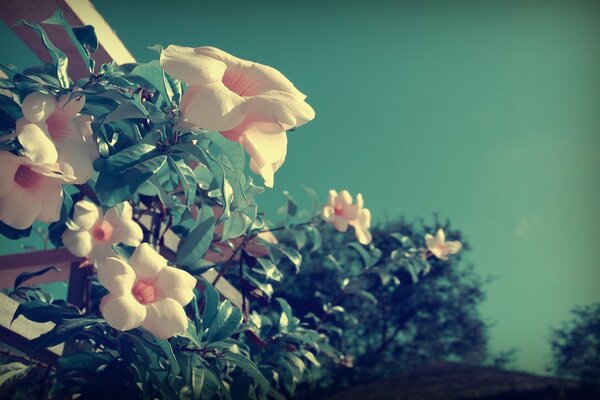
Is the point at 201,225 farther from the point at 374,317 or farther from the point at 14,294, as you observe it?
the point at 374,317

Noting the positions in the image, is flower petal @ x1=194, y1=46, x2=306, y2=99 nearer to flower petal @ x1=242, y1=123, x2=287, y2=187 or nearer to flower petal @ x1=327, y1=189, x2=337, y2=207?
flower petal @ x1=242, y1=123, x2=287, y2=187

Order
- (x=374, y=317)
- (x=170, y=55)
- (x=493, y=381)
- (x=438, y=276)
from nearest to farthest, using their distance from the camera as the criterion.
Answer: (x=170, y=55), (x=493, y=381), (x=374, y=317), (x=438, y=276)

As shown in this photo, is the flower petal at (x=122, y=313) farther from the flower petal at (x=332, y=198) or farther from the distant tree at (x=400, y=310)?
the distant tree at (x=400, y=310)

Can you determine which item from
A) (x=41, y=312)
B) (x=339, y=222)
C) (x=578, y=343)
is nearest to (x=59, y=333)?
(x=41, y=312)

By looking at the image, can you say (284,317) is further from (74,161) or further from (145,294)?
(74,161)

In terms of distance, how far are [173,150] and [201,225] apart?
0.23 meters

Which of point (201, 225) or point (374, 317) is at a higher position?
point (374, 317)

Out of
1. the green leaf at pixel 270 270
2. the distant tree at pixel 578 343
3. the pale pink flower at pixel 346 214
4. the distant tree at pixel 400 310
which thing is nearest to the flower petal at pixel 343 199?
the pale pink flower at pixel 346 214

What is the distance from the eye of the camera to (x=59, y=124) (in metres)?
0.77

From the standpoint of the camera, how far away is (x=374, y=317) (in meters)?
9.38

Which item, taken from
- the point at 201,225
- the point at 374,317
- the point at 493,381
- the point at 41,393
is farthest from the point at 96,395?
the point at 374,317

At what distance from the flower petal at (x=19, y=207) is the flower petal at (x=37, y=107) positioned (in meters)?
0.11

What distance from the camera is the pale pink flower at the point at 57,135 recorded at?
0.68 metres

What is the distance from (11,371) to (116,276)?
0.58 metres
